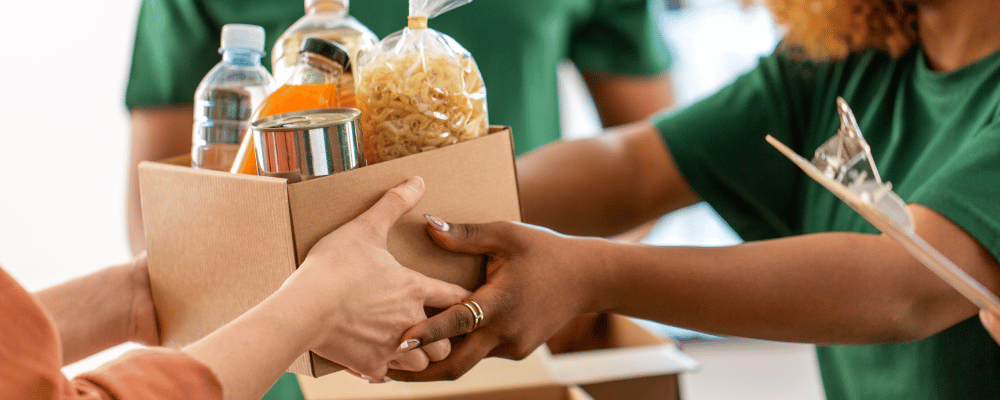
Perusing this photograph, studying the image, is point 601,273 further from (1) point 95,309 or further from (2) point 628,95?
(2) point 628,95

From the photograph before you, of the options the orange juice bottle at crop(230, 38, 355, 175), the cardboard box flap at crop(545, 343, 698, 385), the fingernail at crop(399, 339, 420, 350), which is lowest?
the cardboard box flap at crop(545, 343, 698, 385)

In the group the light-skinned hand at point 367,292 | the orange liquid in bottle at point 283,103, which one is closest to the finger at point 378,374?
the light-skinned hand at point 367,292

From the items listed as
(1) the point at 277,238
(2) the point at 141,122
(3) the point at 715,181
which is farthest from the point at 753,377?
(1) the point at 277,238

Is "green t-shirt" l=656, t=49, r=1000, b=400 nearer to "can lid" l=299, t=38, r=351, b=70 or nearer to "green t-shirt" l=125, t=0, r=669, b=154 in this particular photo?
"green t-shirt" l=125, t=0, r=669, b=154

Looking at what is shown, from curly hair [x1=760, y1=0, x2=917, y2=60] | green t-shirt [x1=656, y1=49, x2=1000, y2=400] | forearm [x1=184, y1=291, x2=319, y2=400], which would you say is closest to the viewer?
forearm [x1=184, y1=291, x2=319, y2=400]

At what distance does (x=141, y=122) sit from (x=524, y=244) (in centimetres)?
88

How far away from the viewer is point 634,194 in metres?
1.13

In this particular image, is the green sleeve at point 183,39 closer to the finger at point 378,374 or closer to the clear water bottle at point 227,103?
the clear water bottle at point 227,103

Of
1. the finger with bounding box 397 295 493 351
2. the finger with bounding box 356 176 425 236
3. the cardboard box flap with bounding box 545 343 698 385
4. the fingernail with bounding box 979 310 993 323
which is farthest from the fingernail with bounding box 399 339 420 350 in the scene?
the fingernail with bounding box 979 310 993 323

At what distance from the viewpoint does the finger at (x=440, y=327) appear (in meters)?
0.66

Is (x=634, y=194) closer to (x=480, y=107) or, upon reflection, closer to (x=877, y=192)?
(x=480, y=107)

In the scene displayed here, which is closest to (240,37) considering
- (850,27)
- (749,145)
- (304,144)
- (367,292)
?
(304,144)

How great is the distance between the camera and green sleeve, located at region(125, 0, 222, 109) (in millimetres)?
1205

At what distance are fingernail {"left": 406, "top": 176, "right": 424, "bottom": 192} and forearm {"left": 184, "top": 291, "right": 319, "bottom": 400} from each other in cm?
15
